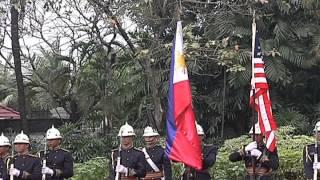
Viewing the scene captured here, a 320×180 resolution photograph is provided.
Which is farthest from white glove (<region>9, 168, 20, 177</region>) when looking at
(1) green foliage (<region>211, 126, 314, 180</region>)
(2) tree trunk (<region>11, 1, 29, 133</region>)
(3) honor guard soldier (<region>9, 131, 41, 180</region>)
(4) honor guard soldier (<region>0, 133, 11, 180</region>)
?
(2) tree trunk (<region>11, 1, 29, 133</region>)

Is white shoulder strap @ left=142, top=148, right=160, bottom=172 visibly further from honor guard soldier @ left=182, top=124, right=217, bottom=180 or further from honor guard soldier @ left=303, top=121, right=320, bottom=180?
honor guard soldier @ left=303, top=121, right=320, bottom=180

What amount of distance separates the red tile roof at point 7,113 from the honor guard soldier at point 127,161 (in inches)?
470

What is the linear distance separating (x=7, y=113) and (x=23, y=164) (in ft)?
40.6

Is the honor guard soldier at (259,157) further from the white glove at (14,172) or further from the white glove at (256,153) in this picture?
the white glove at (14,172)

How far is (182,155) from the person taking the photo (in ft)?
25.1

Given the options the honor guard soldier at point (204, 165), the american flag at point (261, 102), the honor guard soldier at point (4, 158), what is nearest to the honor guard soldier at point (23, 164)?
the honor guard soldier at point (4, 158)

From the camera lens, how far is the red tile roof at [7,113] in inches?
835

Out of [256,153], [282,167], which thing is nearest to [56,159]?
[256,153]

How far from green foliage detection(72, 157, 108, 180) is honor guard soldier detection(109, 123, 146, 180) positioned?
336 centimetres

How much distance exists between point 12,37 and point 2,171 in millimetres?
7452

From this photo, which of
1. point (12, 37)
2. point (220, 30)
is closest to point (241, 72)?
point (220, 30)

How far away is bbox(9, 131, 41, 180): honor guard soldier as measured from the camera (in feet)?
30.8

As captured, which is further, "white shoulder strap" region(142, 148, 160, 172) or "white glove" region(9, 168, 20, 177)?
"white shoulder strap" region(142, 148, 160, 172)

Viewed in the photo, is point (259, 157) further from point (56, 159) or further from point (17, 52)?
point (17, 52)
